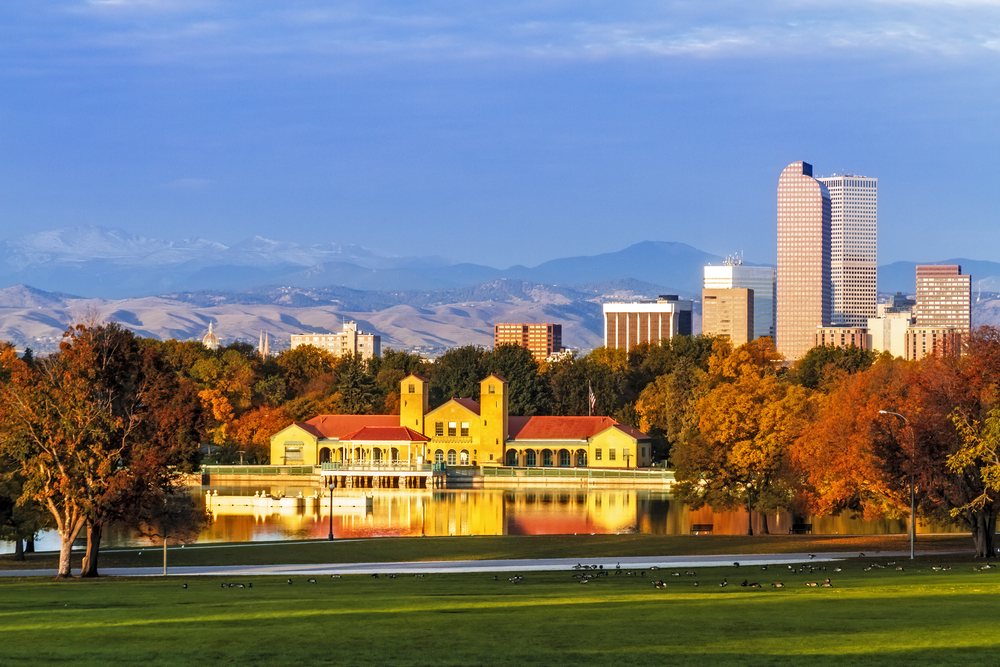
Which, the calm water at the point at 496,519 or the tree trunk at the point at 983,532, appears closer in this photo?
the tree trunk at the point at 983,532

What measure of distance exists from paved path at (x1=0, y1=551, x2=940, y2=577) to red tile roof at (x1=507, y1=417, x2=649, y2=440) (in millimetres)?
63040

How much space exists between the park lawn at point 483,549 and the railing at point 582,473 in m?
44.8

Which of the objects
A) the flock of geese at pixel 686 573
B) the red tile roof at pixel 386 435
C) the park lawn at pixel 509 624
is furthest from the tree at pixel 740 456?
the red tile roof at pixel 386 435

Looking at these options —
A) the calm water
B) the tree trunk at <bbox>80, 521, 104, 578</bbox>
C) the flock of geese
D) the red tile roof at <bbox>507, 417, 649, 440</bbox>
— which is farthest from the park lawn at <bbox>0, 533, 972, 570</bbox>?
the red tile roof at <bbox>507, 417, 649, 440</bbox>

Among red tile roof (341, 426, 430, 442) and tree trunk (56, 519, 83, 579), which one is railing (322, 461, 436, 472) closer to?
red tile roof (341, 426, 430, 442)

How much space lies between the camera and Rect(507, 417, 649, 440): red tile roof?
338 feet

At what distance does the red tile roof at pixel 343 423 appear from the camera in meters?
107

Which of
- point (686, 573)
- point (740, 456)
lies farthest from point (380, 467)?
point (686, 573)

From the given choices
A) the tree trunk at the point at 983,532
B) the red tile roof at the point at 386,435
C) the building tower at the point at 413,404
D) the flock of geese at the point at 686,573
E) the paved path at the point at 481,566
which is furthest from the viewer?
the building tower at the point at 413,404

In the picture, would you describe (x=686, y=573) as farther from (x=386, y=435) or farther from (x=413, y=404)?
(x=413, y=404)

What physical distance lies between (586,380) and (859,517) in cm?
5587

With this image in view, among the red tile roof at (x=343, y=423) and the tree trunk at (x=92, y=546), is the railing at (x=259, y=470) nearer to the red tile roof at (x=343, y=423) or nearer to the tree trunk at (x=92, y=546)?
the red tile roof at (x=343, y=423)

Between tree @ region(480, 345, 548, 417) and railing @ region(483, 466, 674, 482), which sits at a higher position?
tree @ region(480, 345, 548, 417)

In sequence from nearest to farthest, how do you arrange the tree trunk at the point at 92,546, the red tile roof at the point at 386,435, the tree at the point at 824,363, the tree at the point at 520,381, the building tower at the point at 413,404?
1. the tree trunk at the point at 92,546
2. the red tile roof at the point at 386,435
3. the building tower at the point at 413,404
4. the tree at the point at 824,363
5. the tree at the point at 520,381
